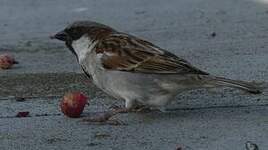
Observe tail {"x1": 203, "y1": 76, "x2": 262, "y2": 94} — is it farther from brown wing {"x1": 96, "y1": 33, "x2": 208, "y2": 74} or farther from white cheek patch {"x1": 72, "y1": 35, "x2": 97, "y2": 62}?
white cheek patch {"x1": 72, "y1": 35, "x2": 97, "y2": 62}

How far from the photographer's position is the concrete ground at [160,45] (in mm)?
4734

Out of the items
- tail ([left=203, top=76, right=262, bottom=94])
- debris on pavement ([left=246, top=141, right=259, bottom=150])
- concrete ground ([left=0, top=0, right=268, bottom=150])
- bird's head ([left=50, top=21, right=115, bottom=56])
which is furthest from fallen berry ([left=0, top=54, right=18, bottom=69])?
debris on pavement ([left=246, top=141, right=259, bottom=150])

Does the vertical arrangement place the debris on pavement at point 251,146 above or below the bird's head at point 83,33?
below

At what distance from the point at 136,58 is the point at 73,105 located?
457mm

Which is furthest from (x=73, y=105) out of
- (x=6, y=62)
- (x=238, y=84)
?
(x=6, y=62)

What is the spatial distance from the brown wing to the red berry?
0.80 ft

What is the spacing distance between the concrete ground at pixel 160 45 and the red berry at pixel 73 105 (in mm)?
42

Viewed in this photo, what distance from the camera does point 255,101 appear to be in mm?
5465

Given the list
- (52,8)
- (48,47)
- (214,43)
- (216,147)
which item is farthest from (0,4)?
(216,147)

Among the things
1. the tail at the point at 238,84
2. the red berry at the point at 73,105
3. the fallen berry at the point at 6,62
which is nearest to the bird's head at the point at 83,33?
the red berry at the point at 73,105

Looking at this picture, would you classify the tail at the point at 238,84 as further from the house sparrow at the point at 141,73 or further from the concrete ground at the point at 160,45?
the concrete ground at the point at 160,45

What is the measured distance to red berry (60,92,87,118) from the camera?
→ 202 inches

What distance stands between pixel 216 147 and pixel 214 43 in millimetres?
2949

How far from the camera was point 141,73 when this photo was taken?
5141 millimetres
